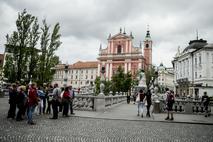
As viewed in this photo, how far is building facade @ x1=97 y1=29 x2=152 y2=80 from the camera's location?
7906 cm

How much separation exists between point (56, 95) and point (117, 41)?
73.0 meters

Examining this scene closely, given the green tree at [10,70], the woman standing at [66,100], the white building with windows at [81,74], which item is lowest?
the woman standing at [66,100]

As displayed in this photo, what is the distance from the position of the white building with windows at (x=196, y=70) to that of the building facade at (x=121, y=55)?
16.0 m

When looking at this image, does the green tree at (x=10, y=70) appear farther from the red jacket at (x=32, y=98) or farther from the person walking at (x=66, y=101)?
the red jacket at (x=32, y=98)

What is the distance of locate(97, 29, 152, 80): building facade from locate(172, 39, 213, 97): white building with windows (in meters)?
16.0

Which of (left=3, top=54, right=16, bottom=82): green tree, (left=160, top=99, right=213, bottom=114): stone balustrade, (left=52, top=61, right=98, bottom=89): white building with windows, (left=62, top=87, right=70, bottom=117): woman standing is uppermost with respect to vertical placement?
(left=52, top=61, right=98, bottom=89): white building with windows

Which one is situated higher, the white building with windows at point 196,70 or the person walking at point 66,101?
the white building with windows at point 196,70

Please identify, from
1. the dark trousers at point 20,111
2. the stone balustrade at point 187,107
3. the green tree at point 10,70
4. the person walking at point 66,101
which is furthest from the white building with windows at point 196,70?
the dark trousers at point 20,111

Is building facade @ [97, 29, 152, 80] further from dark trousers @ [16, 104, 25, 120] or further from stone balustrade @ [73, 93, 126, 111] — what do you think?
dark trousers @ [16, 104, 25, 120]

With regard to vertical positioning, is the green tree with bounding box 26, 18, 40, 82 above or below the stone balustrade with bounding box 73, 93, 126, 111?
above

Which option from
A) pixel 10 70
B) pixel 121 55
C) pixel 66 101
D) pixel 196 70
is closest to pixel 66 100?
pixel 66 101

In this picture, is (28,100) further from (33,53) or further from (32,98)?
(33,53)

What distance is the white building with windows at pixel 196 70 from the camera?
5053cm

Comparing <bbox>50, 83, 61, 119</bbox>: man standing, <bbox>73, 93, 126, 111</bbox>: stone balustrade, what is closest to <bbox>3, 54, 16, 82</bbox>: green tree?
<bbox>73, 93, 126, 111</bbox>: stone balustrade
